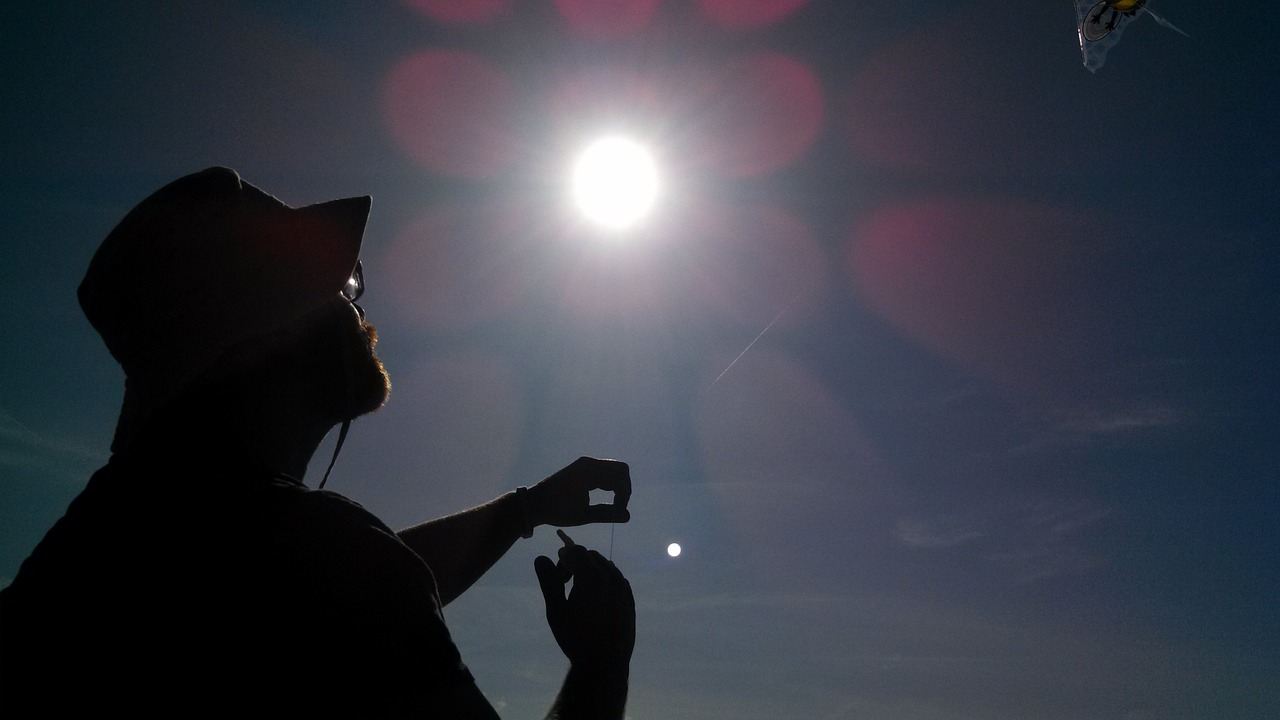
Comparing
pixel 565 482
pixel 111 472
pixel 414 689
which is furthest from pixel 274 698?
pixel 565 482

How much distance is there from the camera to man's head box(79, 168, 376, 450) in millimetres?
2355

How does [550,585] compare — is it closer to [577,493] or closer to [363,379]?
[363,379]

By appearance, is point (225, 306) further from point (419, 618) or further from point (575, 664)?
point (575, 664)

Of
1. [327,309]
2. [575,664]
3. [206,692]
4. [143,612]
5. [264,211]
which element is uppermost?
[264,211]

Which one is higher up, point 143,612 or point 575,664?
point 575,664

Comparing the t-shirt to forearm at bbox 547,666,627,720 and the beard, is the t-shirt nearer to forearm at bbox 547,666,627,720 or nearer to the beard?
forearm at bbox 547,666,627,720

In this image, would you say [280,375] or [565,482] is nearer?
[280,375]

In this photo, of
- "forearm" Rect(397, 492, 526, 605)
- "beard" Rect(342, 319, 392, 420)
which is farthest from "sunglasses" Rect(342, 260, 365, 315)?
"forearm" Rect(397, 492, 526, 605)

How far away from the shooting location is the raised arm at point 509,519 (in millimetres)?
4004

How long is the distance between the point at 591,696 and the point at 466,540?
5.64 feet

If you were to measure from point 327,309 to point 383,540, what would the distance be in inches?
45.6

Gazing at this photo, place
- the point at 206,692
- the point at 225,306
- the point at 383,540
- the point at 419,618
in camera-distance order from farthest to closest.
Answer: the point at 225,306
the point at 383,540
the point at 419,618
the point at 206,692

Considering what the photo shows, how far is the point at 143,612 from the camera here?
1.75 m

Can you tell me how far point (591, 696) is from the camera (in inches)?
104
